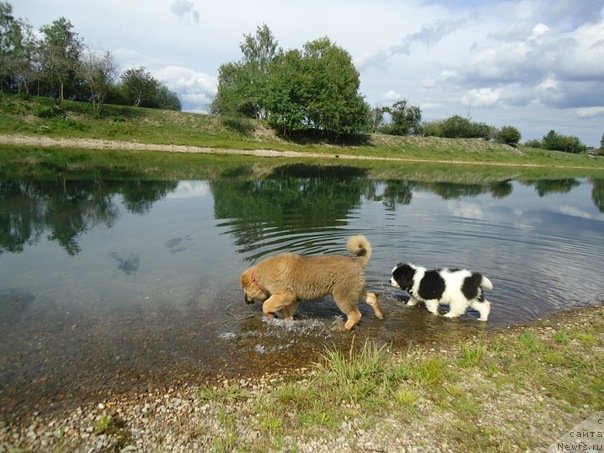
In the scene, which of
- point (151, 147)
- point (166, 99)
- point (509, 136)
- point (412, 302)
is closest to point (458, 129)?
point (509, 136)

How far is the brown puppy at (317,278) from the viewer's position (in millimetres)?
8266

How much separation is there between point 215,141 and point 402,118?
57521mm

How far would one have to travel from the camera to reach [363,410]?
18.6 ft

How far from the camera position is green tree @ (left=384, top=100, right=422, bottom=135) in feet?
329

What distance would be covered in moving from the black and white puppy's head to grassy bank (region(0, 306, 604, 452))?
8.61 feet

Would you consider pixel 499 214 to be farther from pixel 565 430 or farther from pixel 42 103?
pixel 42 103

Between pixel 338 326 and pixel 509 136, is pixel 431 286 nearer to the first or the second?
pixel 338 326

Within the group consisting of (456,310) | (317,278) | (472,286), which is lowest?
(456,310)

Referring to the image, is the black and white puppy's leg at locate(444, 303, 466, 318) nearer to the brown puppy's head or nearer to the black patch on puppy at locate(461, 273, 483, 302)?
the black patch on puppy at locate(461, 273, 483, 302)

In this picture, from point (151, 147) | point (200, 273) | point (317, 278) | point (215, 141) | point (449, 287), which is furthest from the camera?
point (215, 141)

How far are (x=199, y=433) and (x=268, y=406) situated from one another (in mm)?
977

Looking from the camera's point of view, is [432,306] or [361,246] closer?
[361,246]

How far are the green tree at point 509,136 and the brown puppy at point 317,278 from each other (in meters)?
110

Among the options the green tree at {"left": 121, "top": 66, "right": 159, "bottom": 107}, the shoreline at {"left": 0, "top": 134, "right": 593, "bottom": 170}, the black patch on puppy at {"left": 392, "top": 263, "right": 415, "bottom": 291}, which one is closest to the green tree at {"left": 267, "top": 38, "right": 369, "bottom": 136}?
the shoreline at {"left": 0, "top": 134, "right": 593, "bottom": 170}
